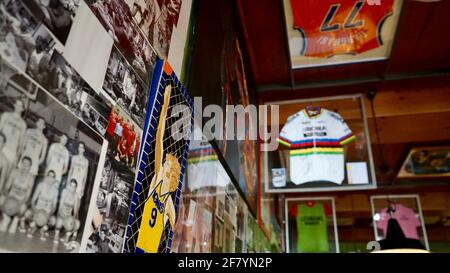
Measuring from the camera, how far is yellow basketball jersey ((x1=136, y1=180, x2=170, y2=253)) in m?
1.06

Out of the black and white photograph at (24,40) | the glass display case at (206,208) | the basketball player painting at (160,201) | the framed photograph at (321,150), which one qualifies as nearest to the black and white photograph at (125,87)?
the basketball player painting at (160,201)

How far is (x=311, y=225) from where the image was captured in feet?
18.8

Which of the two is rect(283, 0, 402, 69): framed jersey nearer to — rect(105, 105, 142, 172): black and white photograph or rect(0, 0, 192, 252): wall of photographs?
rect(0, 0, 192, 252): wall of photographs

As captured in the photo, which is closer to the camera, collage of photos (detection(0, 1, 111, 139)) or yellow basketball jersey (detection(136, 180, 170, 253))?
collage of photos (detection(0, 1, 111, 139))

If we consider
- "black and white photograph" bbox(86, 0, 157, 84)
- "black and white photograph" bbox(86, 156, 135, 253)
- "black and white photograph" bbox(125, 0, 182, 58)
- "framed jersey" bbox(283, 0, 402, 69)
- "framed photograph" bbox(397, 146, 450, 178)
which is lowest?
"black and white photograph" bbox(86, 156, 135, 253)

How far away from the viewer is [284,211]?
225 inches

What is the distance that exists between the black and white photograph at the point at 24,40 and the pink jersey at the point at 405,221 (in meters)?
6.25

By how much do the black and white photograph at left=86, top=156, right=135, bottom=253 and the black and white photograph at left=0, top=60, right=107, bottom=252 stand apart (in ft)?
0.15

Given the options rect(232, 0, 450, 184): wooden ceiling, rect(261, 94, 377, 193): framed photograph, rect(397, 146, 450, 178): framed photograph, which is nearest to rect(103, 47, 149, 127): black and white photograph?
rect(232, 0, 450, 184): wooden ceiling

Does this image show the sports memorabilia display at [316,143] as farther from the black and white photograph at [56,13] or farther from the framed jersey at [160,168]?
the black and white photograph at [56,13]

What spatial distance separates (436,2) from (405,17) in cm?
24

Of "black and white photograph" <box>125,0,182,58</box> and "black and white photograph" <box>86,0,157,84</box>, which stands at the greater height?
"black and white photograph" <box>125,0,182,58</box>

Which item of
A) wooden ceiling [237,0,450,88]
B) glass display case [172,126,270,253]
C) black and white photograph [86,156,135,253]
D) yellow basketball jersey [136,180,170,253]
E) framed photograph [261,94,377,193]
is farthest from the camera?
framed photograph [261,94,377,193]
